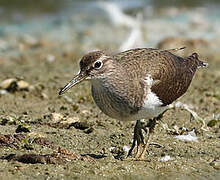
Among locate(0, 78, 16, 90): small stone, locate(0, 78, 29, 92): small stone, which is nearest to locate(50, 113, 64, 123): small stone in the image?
locate(0, 78, 29, 92): small stone

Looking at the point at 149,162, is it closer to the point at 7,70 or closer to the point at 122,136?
the point at 122,136

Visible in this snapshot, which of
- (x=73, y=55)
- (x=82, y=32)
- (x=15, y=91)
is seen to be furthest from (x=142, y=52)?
(x=82, y=32)

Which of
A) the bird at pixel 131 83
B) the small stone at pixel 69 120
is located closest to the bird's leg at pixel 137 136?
the bird at pixel 131 83

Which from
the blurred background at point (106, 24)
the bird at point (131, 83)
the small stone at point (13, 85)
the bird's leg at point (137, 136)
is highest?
the blurred background at point (106, 24)

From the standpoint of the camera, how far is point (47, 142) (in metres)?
6.00

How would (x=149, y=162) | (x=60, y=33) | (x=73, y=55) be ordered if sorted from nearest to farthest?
(x=149, y=162) < (x=73, y=55) < (x=60, y=33)

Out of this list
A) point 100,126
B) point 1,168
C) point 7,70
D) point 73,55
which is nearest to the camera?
point 1,168

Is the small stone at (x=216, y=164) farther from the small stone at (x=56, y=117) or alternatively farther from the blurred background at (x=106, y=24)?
the blurred background at (x=106, y=24)

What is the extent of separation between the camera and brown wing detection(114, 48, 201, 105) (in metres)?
5.96

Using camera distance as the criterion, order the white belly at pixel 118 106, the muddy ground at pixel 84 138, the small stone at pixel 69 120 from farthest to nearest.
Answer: the small stone at pixel 69 120, the white belly at pixel 118 106, the muddy ground at pixel 84 138

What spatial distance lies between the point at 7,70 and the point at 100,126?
4046mm

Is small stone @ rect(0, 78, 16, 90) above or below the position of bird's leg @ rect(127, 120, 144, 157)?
above

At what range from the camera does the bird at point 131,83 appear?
572 cm

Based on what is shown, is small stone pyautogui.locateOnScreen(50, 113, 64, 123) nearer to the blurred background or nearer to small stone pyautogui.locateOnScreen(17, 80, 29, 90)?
small stone pyautogui.locateOnScreen(17, 80, 29, 90)
